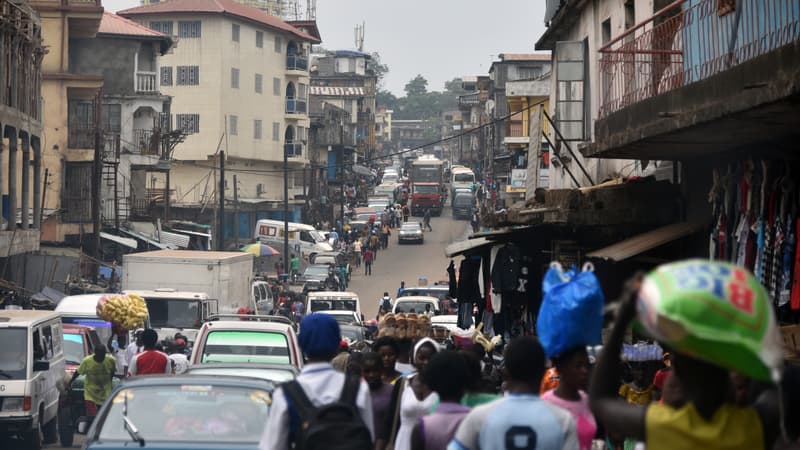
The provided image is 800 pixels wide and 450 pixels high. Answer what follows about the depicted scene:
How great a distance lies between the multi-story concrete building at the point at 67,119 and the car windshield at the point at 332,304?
729 inches

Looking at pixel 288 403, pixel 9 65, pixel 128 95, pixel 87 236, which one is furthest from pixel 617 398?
pixel 128 95

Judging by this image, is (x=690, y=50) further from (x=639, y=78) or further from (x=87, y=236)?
(x=87, y=236)

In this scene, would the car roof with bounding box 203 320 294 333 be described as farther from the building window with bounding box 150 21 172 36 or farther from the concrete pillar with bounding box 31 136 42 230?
the building window with bounding box 150 21 172 36

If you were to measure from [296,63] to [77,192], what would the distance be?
122ft

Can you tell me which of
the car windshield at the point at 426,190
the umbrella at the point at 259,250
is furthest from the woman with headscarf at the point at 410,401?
the car windshield at the point at 426,190

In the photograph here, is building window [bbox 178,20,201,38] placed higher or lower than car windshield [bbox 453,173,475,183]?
higher

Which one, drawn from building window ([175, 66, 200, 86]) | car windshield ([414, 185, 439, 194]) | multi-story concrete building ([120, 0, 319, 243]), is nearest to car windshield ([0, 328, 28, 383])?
multi-story concrete building ([120, 0, 319, 243])

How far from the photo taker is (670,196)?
15102mm

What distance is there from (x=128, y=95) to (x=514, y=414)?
55.0m

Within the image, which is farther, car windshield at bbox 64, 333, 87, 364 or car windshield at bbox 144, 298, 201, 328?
car windshield at bbox 144, 298, 201, 328

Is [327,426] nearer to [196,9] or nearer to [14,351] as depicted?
[14,351]

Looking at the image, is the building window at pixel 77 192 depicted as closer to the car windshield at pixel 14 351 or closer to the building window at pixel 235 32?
the building window at pixel 235 32

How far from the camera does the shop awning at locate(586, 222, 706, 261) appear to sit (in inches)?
537

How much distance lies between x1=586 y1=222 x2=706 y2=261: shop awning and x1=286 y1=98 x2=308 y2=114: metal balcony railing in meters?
71.5
